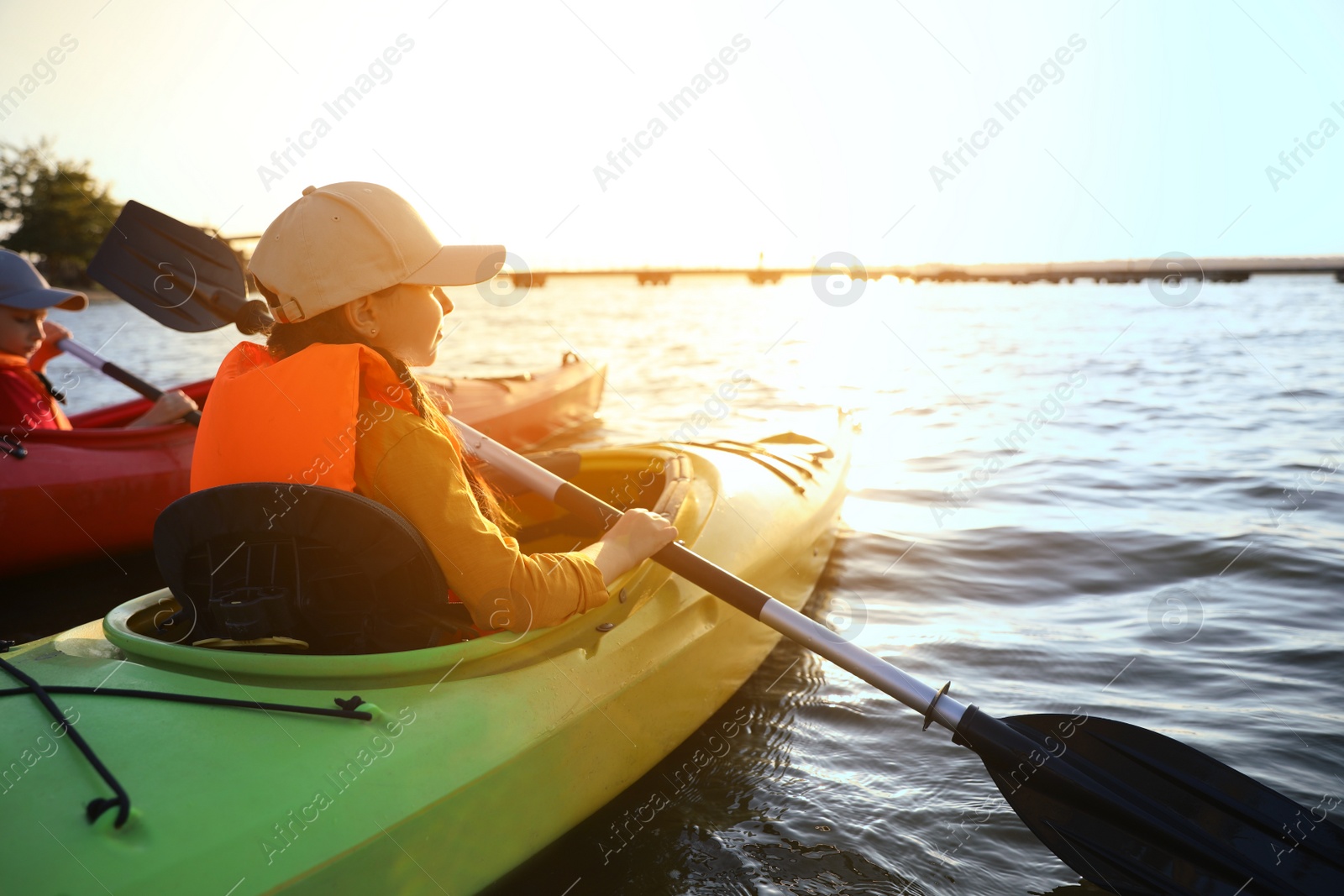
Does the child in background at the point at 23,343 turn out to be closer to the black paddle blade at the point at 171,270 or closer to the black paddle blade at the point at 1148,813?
the black paddle blade at the point at 171,270

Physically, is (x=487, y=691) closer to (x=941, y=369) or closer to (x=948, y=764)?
(x=948, y=764)

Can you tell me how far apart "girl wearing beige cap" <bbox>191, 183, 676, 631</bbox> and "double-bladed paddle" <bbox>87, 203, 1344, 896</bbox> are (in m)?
0.80

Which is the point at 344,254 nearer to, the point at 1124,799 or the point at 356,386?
the point at 356,386

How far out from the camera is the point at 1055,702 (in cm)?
305

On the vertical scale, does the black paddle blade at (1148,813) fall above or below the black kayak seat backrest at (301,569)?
above

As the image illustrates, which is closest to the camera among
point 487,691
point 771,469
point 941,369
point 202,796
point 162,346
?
point 202,796

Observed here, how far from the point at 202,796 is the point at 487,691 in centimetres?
59

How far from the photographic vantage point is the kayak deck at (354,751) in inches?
53.7

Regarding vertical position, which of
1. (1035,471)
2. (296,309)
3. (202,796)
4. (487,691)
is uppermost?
(1035,471)

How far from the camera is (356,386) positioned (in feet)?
5.33

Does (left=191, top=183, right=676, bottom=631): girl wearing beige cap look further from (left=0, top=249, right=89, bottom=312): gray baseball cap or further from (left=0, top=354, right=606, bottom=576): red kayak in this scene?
(left=0, top=249, right=89, bottom=312): gray baseball cap

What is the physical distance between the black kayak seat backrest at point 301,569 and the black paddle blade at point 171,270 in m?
2.08

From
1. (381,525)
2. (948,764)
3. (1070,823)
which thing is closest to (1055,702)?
(948,764)

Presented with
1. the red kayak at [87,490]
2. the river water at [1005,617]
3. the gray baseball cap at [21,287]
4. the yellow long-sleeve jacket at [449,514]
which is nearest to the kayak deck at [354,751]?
the yellow long-sleeve jacket at [449,514]
